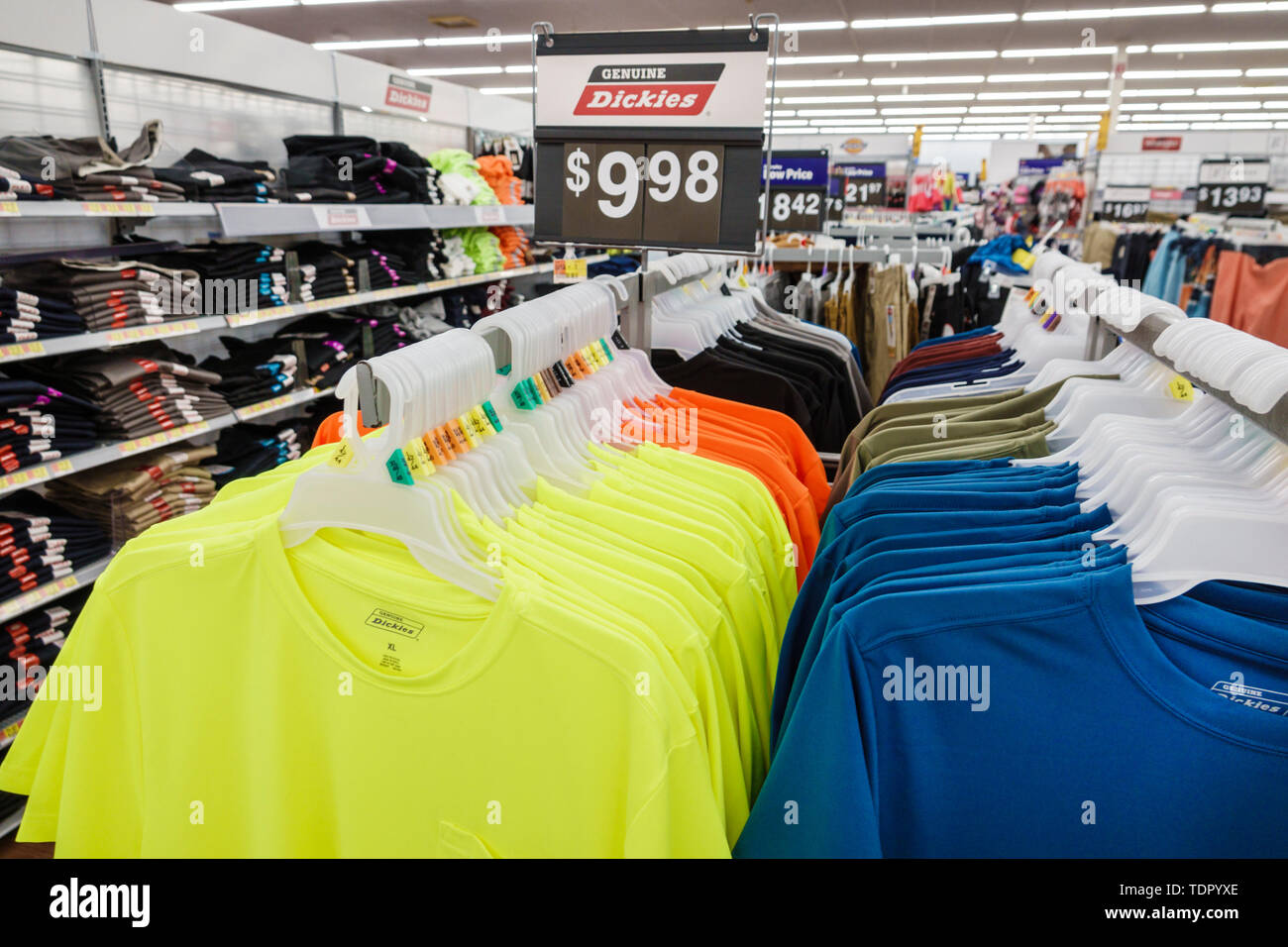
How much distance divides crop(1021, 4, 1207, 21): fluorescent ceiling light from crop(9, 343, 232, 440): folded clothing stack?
11.3 metres

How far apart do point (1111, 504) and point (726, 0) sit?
34.7 ft

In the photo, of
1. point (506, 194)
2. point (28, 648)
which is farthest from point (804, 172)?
point (28, 648)

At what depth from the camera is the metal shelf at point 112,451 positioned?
8.61 ft

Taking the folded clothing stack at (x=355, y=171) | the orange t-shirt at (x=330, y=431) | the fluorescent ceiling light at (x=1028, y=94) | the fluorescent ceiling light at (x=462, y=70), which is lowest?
the orange t-shirt at (x=330, y=431)

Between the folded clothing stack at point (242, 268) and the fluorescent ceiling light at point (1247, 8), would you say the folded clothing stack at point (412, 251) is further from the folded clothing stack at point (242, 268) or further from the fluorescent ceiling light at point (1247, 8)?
the fluorescent ceiling light at point (1247, 8)

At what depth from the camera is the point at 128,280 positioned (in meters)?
2.96

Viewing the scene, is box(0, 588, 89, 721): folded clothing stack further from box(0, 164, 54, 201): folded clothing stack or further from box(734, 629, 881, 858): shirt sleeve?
box(734, 629, 881, 858): shirt sleeve

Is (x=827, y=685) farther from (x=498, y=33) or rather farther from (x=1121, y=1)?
(x=498, y=33)

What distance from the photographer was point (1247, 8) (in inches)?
412

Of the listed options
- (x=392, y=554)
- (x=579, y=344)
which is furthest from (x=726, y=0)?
(x=392, y=554)

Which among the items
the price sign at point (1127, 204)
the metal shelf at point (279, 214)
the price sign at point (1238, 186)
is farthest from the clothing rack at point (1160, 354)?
the price sign at point (1127, 204)

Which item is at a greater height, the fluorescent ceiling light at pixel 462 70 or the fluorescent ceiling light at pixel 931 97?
the fluorescent ceiling light at pixel 931 97

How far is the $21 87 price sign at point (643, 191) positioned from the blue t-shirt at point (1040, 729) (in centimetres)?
124

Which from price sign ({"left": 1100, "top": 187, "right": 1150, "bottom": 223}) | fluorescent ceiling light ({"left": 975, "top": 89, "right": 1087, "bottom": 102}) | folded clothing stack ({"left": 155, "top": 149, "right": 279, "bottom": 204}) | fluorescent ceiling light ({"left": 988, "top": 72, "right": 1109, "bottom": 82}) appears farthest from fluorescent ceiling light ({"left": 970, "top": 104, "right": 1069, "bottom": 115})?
folded clothing stack ({"left": 155, "top": 149, "right": 279, "bottom": 204})
